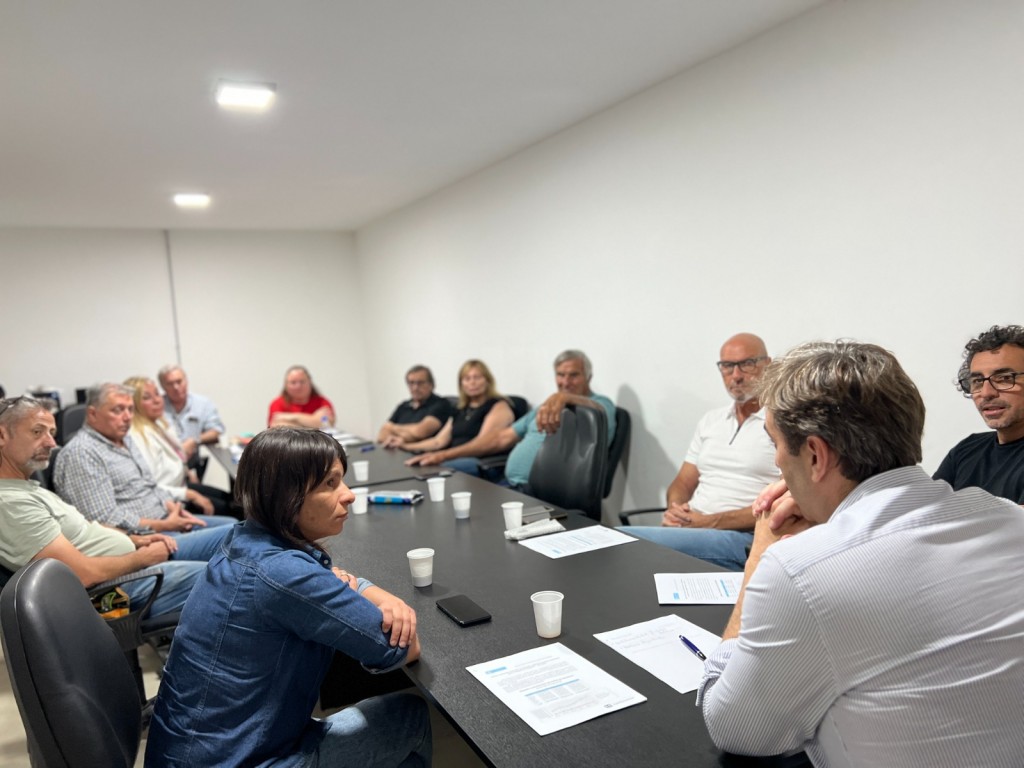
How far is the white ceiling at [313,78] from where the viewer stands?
270cm

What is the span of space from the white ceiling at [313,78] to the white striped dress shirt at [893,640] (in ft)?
7.83

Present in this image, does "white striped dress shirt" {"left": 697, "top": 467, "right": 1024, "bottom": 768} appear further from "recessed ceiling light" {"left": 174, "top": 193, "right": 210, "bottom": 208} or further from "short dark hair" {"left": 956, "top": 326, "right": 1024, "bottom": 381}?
"recessed ceiling light" {"left": 174, "top": 193, "right": 210, "bottom": 208}

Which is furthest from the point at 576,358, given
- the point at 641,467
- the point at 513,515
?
the point at 513,515

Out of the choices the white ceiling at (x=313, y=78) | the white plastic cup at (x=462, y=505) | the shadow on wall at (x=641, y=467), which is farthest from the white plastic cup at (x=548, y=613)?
the shadow on wall at (x=641, y=467)

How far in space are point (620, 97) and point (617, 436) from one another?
1.88 m

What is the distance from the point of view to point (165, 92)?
334cm

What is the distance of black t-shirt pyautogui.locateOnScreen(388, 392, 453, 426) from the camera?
5.14m

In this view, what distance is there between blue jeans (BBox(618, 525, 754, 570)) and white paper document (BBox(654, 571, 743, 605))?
0.76 m

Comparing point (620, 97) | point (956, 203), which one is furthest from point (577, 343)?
point (956, 203)

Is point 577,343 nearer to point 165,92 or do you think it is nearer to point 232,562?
point 165,92

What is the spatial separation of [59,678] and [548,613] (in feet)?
3.12

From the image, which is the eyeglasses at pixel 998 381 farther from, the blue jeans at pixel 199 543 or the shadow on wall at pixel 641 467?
the blue jeans at pixel 199 543

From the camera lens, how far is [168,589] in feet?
8.54

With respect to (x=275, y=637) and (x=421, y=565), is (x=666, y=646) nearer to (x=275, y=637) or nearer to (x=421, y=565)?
(x=421, y=565)
